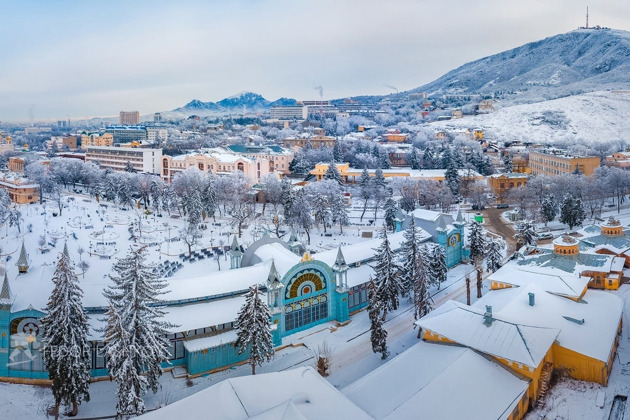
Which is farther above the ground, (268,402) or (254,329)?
(254,329)

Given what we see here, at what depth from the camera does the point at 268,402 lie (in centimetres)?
1684

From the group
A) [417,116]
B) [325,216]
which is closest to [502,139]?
[417,116]

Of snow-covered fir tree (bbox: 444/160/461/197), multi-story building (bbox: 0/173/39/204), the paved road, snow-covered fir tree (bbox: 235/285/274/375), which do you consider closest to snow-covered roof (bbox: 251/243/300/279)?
snow-covered fir tree (bbox: 235/285/274/375)

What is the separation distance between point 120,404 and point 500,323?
17.5 metres

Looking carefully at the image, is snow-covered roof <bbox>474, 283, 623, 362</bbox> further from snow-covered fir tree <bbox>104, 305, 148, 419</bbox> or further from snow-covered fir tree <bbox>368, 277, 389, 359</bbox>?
snow-covered fir tree <bbox>104, 305, 148, 419</bbox>

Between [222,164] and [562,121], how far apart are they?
105214 millimetres

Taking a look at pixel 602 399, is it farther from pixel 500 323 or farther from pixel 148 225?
pixel 148 225

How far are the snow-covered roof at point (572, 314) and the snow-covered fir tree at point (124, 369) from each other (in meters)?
17.9

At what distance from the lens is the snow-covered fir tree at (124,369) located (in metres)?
19.2

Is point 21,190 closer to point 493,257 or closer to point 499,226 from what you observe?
point 493,257

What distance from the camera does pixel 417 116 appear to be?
191 meters

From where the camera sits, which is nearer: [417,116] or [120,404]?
[120,404]

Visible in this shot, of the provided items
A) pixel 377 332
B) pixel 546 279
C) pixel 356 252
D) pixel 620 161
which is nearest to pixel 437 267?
pixel 356 252

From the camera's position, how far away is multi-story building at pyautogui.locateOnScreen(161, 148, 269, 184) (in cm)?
8525
